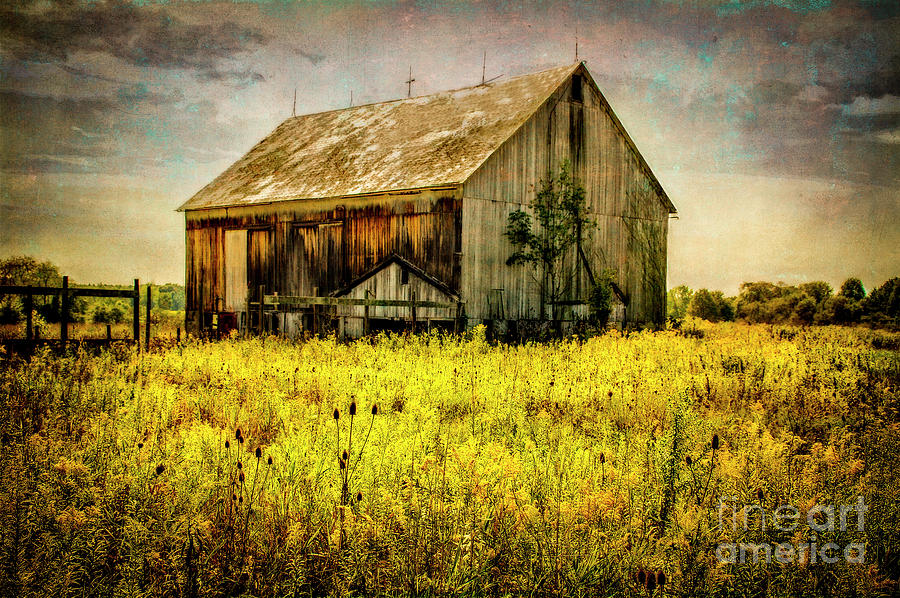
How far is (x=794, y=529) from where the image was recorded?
13.5 feet

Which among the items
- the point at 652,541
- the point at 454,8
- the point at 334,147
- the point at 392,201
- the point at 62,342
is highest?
the point at 454,8

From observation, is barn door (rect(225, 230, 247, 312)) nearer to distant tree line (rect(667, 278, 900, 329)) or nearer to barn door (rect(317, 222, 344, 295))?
barn door (rect(317, 222, 344, 295))

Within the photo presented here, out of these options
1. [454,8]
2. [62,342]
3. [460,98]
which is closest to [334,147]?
[460,98]

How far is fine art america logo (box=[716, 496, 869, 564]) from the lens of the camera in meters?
3.73

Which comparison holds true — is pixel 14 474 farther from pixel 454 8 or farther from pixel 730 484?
pixel 454 8

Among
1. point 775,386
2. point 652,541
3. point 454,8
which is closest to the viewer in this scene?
point 652,541

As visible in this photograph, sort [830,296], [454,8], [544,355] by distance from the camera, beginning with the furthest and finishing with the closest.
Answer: [830,296] < [454,8] < [544,355]

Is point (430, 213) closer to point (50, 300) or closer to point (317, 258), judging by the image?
point (317, 258)

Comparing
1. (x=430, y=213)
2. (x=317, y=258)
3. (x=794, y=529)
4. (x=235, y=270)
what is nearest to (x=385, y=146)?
(x=317, y=258)

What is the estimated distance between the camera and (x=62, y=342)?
12.0 metres

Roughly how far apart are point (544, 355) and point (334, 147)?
45.6ft

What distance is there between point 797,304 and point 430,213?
68.4 feet

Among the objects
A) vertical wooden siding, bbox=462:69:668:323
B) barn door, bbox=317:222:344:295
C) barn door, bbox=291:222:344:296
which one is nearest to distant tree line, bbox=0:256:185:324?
barn door, bbox=291:222:344:296

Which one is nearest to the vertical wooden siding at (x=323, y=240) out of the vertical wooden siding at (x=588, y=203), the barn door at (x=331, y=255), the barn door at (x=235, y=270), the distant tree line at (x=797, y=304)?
the barn door at (x=331, y=255)
